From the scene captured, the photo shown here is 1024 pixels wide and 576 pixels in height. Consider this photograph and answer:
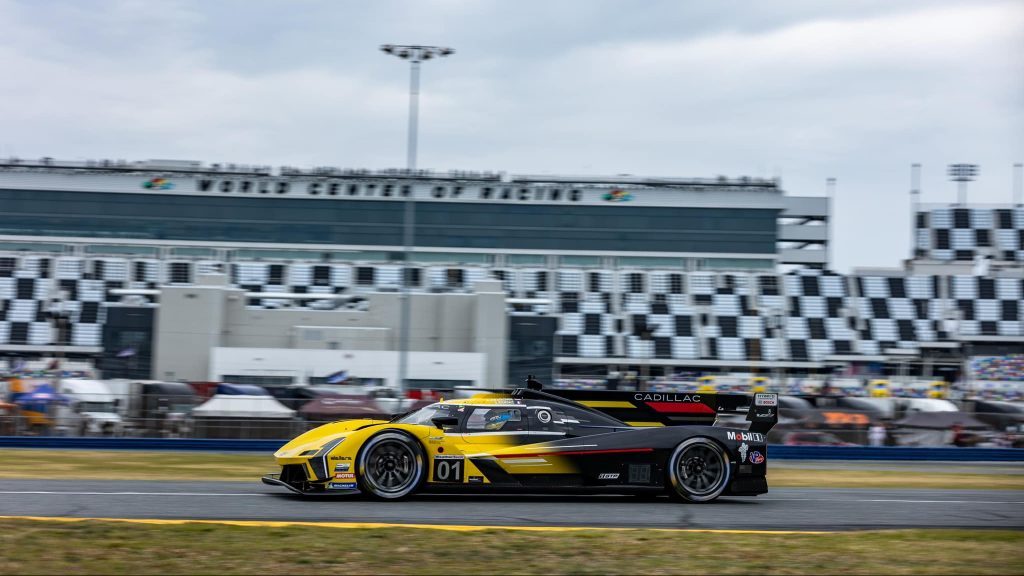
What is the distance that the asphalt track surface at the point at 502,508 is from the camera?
332 inches

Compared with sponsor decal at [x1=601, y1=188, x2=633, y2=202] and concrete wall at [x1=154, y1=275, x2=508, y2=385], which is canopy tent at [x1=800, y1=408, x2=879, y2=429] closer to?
concrete wall at [x1=154, y1=275, x2=508, y2=385]

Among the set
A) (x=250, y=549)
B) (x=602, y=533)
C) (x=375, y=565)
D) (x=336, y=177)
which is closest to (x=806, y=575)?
(x=602, y=533)

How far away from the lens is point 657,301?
51906 mm

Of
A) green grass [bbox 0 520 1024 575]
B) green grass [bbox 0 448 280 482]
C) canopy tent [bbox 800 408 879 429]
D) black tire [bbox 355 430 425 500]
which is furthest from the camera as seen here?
canopy tent [bbox 800 408 879 429]

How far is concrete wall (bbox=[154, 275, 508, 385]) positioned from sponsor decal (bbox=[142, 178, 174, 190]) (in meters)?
21.4

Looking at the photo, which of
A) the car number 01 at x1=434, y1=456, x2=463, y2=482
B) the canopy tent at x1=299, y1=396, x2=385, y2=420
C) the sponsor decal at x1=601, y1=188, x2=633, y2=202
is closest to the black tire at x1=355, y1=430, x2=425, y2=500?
the car number 01 at x1=434, y1=456, x2=463, y2=482

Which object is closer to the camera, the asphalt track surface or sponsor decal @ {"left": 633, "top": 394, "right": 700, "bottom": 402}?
the asphalt track surface

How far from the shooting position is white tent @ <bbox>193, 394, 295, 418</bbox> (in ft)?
66.2

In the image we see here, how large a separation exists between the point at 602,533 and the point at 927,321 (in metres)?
48.1

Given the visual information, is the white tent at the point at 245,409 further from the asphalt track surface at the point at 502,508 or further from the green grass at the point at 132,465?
the asphalt track surface at the point at 502,508

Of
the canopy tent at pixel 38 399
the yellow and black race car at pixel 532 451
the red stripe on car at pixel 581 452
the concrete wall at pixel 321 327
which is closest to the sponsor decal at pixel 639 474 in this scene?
the yellow and black race car at pixel 532 451

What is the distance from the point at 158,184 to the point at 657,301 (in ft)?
98.1

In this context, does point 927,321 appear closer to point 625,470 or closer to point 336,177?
point 336,177

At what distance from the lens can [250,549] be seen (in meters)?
6.72
